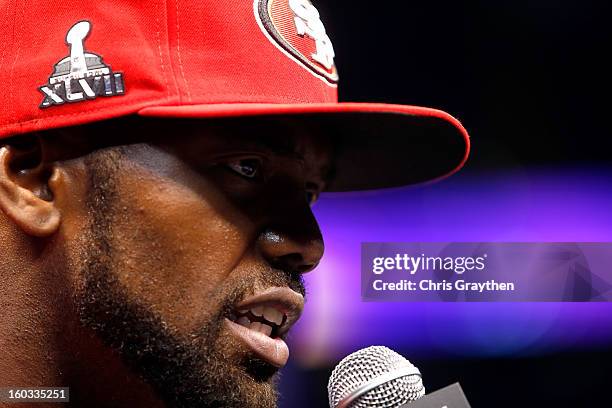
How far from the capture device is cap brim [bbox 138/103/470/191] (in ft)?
2.88

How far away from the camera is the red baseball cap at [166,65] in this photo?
2.90 feet

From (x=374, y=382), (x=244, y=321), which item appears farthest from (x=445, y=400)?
(x=244, y=321)

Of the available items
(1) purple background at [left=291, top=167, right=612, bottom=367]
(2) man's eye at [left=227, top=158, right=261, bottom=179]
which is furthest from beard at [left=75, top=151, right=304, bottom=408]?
(1) purple background at [left=291, top=167, right=612, bottom=367]

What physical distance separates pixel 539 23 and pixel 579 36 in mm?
110

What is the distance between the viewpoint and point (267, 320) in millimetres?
965

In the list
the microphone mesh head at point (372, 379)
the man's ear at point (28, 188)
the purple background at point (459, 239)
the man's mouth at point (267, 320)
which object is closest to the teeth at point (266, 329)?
the man's mouth at point (267, 320)

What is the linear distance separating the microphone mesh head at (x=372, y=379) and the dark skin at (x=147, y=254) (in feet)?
0.44

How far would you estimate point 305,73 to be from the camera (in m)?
0.98

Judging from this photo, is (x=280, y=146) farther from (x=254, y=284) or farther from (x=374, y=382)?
(x=374, y=382)

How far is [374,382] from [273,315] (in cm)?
18

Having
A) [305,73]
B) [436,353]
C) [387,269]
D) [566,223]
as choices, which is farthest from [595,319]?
A: [305,73]

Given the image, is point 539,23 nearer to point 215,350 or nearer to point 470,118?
point 470,118

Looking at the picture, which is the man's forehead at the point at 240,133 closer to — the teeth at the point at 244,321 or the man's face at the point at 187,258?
the man's face at the point at 187,258

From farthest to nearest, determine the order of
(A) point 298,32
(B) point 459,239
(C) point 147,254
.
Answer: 1. (B) point 459,239
2. (A) point 298,32
3. (C) point 147,254
